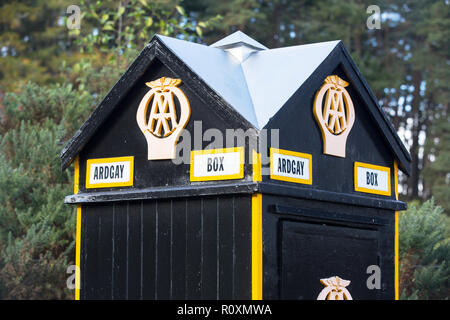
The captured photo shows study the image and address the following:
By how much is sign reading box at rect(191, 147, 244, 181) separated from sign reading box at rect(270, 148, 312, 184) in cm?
23

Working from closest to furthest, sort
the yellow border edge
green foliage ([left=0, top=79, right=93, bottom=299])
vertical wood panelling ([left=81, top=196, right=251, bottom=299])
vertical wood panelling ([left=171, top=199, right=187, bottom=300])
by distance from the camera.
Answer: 1. vertical wood panelling ([left=81, top=196, right=251, bottom=299])
2. vertical wood panelling ([left=171, top=199, right=187, bottom=300])
3. the yellow border edge
4. green foliage ([left=0, top=79, right=93, bottom=299])

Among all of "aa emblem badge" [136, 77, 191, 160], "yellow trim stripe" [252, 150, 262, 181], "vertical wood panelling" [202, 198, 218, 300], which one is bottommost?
"vertical wood panelling" [202, 198, 218, 300]

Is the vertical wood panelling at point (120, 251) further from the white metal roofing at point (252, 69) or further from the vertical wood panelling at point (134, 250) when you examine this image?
the white metal roofing at point (252, 69)

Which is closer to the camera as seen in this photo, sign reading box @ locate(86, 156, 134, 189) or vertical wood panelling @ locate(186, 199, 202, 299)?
vertical wood panelling @ locate(186, 199, 202, 299)

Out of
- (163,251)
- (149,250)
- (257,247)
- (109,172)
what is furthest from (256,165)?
(109,172)

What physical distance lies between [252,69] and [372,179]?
133 cm

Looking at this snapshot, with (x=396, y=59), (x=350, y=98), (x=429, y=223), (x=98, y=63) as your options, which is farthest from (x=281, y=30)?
(x=350, y=98)

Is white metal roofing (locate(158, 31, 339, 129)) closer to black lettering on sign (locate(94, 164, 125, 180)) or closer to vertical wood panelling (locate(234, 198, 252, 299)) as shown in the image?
vertical wood panelling (locate(234, 198, 252, 299))

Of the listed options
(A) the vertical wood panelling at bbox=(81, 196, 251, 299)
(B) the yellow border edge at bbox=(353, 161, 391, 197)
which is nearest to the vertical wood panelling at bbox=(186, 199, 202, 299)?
(A) the vertical wood panelling at bbox=(81, 196, 251, 299)

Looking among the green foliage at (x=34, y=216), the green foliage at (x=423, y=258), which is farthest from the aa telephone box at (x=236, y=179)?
the green foliage at (x=423, y=258)

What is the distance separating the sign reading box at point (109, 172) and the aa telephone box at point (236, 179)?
11mm

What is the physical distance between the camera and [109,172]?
5.81 meters

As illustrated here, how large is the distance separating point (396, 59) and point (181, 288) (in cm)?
2221

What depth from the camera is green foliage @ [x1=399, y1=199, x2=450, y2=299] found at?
9990mm
